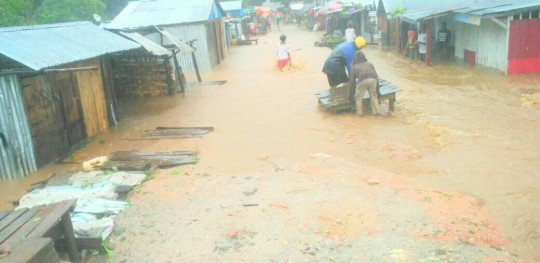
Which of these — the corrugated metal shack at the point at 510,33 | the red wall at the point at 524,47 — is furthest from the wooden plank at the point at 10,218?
the red wall at the point at 524,47

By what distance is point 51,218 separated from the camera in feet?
14.7

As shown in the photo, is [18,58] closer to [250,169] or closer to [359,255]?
[250,169]

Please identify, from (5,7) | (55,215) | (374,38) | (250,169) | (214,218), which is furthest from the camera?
(374,38)

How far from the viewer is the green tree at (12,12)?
2506 cm

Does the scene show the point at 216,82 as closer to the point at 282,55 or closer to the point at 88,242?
the point at 282,55

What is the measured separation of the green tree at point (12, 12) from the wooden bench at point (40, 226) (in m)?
24.4

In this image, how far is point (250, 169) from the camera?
7805 mm

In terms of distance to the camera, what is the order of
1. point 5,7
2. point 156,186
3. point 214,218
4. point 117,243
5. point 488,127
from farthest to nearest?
point 5,7
point 488,127
point 156,186
point 214,218
point 117,243

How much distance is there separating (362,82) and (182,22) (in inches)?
443

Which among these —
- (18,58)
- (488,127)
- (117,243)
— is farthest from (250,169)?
(488,127)

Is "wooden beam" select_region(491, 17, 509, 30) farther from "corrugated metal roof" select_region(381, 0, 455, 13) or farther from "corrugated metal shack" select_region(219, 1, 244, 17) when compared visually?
"corrugated metal shack" select_region(219, 1, 244, 17)

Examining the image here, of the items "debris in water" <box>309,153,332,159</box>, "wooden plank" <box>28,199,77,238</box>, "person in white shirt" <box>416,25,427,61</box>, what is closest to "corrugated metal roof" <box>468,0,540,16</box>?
"person in white shirt" <box>416,25,427,61</box>

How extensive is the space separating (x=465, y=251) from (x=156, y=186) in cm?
443

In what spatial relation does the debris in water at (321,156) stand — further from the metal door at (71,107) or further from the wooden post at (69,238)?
the metal door at (71,107)
